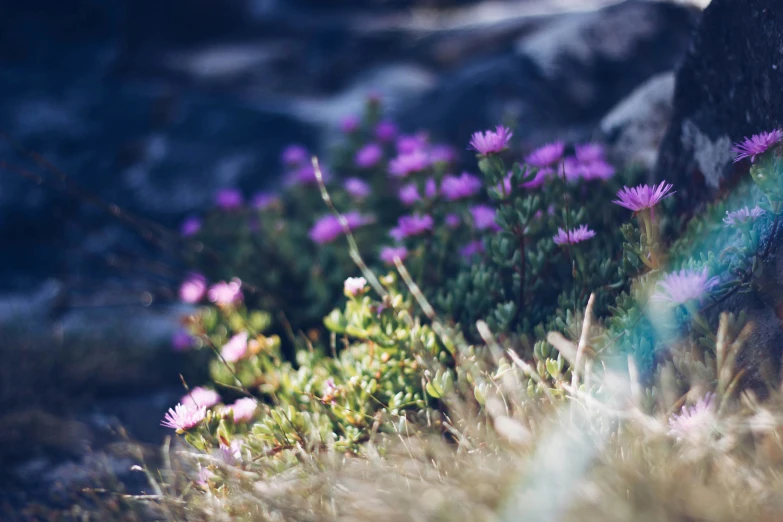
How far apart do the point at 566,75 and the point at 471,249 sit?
1.94m

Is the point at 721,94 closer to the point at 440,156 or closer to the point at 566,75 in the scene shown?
the point at 440,156

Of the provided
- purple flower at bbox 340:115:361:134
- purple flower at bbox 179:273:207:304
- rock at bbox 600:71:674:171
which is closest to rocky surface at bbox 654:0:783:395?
rock at bbox 600:71:674:171

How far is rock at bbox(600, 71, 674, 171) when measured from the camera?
112 inches

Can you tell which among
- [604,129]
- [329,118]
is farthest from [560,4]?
[604,129]

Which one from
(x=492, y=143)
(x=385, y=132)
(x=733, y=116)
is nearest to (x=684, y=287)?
(x=492, y=143)

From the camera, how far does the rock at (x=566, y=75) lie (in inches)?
140

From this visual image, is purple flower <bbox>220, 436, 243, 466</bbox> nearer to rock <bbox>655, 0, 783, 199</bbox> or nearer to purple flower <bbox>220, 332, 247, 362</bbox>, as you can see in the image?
purple flower <bbox>220, 332, 247, 362</bbox>

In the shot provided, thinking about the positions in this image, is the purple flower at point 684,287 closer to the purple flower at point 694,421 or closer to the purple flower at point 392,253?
the purple flower at point 694,421

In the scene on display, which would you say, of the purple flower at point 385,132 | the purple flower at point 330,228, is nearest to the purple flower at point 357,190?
the purple flower at point 330,228

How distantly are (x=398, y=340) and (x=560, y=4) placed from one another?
5.16m

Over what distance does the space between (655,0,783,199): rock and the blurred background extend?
0.70 ft

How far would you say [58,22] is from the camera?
15.9 ft

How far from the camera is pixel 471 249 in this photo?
2.26 metres

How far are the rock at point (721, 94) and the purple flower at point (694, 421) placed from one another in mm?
835
